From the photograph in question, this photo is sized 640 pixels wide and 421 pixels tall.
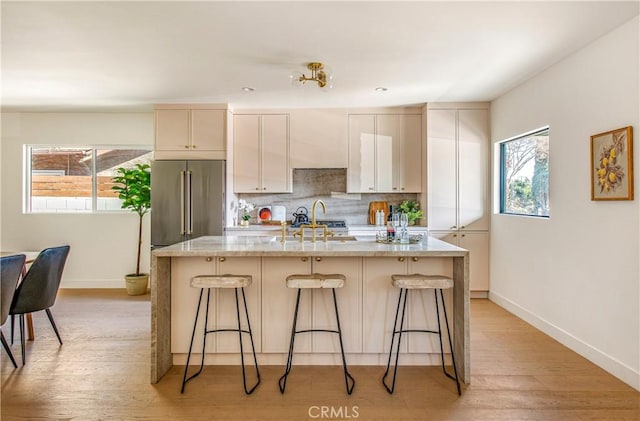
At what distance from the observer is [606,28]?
8.65ft

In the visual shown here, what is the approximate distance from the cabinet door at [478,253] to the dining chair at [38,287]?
4.30m

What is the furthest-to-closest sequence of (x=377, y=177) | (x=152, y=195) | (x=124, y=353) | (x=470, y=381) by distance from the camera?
(x=377, y=177) → (x=152, y=195) → (x=124, y=353) → (x=470, y=381)

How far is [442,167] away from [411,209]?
2.22ft

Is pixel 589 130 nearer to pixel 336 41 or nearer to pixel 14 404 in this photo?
pixel 336 41

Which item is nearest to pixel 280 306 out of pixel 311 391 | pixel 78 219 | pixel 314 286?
pixel 314 286

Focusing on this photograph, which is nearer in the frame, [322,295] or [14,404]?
[14,404]

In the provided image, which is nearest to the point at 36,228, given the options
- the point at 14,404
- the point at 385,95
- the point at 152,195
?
the point at 152,195

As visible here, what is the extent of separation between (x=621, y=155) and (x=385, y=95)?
2.39 meters

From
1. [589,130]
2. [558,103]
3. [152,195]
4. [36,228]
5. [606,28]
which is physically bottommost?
[36,228]

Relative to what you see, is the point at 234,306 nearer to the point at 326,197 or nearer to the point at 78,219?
the point at 326,197

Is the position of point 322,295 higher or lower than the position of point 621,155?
lower

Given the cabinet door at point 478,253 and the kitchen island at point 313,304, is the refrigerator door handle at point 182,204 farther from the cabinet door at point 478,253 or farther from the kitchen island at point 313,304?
the cabinet door at point 478,253

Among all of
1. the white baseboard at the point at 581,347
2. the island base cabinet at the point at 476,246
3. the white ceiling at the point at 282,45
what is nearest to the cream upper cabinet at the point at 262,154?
the white ceiling at the point at 282,45

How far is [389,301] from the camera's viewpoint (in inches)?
106
